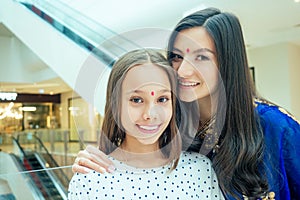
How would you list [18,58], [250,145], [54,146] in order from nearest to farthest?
[250,145] → [18,58] → [54,146]

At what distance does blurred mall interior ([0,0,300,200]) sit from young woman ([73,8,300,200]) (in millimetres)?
118

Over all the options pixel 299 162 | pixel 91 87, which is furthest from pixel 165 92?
pixel 299 162

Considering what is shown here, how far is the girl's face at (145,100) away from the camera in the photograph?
60 centimetres

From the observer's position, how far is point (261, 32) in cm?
435

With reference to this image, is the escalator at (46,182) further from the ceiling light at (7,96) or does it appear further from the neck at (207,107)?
the neck at (207,107)

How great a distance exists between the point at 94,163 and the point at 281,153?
1.42 ft

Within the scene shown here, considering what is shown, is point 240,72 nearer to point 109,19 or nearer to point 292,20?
point 292,20

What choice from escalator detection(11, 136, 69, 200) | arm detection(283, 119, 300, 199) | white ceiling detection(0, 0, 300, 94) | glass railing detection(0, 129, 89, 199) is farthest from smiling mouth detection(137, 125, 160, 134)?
glass railing detection(0, 129, 89, 199)

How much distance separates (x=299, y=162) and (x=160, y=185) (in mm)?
339

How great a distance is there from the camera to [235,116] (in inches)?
30.5

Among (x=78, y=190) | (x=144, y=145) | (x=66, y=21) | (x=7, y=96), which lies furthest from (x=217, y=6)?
(x=7, y=96)

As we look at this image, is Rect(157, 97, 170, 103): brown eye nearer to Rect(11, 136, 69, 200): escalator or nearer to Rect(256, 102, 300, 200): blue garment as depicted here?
Rect(256, 102, 300, 200): blue garment

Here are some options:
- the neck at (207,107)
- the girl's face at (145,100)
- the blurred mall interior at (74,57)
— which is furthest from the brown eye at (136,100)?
the neck at (207,107)

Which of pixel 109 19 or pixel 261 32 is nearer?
pixel 261 32
